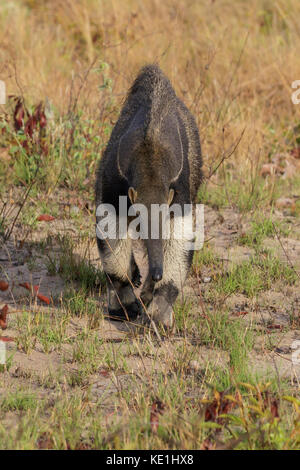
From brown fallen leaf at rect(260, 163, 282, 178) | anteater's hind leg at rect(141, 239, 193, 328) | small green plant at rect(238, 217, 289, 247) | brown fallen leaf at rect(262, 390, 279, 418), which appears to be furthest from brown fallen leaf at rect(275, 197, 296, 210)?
brown fallen leaf at rect(262, 390, 279, 418)

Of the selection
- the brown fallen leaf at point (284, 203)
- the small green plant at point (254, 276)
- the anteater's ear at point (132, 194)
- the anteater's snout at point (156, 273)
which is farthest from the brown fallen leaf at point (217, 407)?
the brown fallen leaf at point (284, 203)

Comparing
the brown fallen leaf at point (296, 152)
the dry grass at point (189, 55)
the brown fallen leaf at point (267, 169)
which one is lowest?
the brown fallen leaf at point (267, 169)

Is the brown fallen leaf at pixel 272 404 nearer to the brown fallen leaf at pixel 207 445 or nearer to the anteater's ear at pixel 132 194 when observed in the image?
the brown fallen leaf at pixel 207 445

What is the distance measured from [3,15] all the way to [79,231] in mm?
6114

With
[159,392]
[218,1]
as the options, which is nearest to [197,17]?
[218,1]

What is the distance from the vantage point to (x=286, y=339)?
437 centimetres

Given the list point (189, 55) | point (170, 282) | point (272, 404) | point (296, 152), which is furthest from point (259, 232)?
point (189, 55)

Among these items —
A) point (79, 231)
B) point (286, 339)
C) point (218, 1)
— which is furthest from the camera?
point (218, 1)

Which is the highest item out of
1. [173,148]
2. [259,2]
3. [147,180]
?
[259,2]

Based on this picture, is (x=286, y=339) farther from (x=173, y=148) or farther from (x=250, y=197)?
(x=250, y=197)

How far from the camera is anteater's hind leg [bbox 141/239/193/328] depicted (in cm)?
459

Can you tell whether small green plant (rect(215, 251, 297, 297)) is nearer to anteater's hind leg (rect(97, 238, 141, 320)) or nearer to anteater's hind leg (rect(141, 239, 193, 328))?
anteater's hind leg (rect(141, 239, 193, 328))

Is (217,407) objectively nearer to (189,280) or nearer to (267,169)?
(189,280)

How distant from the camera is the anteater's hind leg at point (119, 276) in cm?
466
